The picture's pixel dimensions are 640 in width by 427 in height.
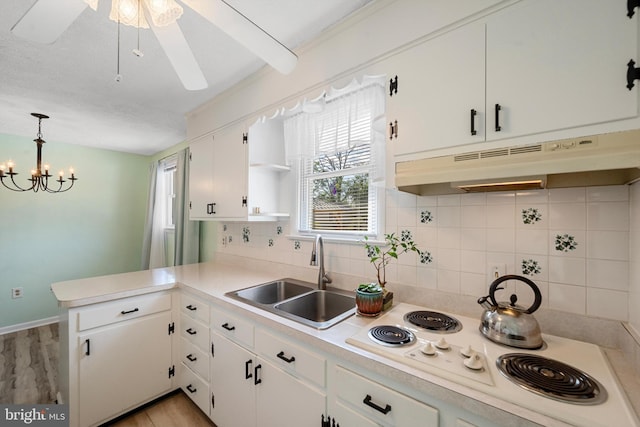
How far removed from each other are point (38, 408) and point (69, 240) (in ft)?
8.35

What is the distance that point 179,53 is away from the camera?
115 cm

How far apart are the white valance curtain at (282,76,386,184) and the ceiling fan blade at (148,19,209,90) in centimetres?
61

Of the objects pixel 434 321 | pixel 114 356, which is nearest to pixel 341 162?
pixel 434 321

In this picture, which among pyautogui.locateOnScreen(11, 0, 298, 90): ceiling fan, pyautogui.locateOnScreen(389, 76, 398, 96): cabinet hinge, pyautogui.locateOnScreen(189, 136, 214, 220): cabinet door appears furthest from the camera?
pyautogui.locateOnScreen(189, 136, 214, 220): cabinet door

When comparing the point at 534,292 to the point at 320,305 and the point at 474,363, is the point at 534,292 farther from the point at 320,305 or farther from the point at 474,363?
the point at 320,305

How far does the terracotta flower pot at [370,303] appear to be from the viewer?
1251 millimetres

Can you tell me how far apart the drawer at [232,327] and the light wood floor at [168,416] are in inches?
27.6

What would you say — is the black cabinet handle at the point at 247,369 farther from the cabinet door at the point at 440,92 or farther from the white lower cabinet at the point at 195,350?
the cabinet door at the point at 440,92

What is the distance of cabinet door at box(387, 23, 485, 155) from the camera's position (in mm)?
1028

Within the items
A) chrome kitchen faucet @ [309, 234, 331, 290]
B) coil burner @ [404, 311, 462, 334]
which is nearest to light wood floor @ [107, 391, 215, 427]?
chrome kitchen faucet @ [309, 234, 331, 290]

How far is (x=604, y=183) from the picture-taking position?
991 mm

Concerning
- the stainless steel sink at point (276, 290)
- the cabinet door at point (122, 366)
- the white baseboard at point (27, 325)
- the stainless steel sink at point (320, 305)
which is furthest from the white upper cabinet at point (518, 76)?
the white baseboard at point (27, 325)

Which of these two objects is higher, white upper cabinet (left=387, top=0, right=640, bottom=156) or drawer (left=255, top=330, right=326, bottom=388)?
white upper cabinet (left=387, top=0, right=640, bottom=156)

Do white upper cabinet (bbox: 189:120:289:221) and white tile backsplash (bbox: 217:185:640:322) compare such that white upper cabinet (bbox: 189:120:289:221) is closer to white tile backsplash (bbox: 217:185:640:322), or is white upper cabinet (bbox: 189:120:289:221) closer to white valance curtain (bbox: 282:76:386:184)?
white valance curtain (bbox: 282:76:386:184)
